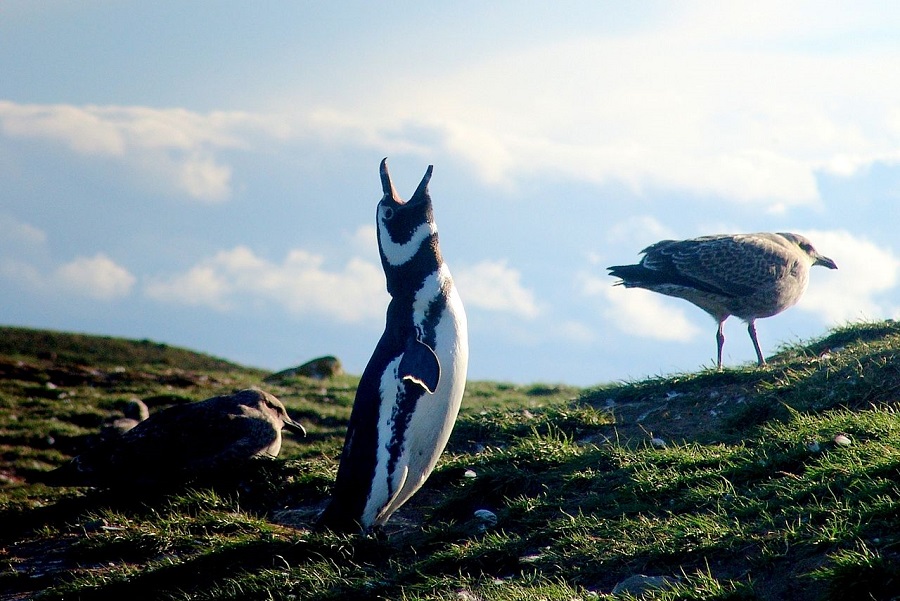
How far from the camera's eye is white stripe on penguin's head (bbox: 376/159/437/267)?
7.86 m

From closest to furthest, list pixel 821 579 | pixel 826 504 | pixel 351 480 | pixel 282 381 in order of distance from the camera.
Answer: pixel 821 579, pixel 826 504, pixel 351 480, pixel 282 381

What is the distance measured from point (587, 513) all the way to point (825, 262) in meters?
7.86

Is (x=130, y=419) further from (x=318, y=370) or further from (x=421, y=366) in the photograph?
(x=318, y=370)

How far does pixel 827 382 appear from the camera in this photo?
9.35 meters

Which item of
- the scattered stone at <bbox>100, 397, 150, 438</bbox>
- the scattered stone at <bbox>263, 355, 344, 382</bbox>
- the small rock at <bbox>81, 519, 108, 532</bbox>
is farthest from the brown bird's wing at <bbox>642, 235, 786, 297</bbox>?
the scattered stone at <bbox>263, 355, 344, 382</bbox>

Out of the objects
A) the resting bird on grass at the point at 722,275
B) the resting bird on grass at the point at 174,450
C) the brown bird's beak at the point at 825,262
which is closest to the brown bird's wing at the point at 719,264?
the resting bird on grass at the point at 722,275

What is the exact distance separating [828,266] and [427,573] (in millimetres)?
9279

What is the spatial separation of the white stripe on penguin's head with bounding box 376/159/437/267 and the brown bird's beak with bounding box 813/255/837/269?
7.65 meters

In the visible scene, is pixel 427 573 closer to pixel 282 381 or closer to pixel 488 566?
pixel 488 566

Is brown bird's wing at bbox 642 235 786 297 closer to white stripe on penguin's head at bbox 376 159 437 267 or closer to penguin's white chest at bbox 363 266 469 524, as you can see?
penguin's white chest at bbox 363 266 469 524

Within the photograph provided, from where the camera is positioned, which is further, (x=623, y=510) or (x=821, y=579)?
(x=623, y=510)

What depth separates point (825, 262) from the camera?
13.6 meters

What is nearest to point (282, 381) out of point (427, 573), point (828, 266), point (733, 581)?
point (828, 266)

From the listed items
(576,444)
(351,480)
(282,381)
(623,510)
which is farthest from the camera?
(282,381)
